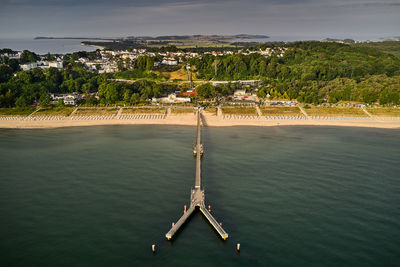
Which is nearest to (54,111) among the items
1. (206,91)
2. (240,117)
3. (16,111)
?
(16,111)

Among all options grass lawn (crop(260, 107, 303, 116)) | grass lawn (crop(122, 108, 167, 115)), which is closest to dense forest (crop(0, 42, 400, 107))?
grass lawn (crop(122, 108, 167, 115))

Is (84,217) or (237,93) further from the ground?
(237,93)

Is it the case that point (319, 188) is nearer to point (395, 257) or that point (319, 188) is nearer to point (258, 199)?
point (258, 199)

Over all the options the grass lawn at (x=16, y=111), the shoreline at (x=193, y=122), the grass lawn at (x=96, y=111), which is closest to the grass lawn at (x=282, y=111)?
the shoreline at (x=193, y=122)

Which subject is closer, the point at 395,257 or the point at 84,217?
the point at 395,257

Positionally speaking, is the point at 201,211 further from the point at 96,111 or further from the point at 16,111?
the point at 16,111

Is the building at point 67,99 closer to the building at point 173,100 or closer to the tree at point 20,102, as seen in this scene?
the tree at point 20,102

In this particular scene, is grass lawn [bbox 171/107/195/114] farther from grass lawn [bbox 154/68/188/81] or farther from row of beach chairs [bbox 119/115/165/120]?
grass lawn [bbox 154/68/188/81]

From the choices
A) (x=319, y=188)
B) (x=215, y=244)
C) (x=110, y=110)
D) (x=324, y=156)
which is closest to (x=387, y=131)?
(x=324, y=156)
